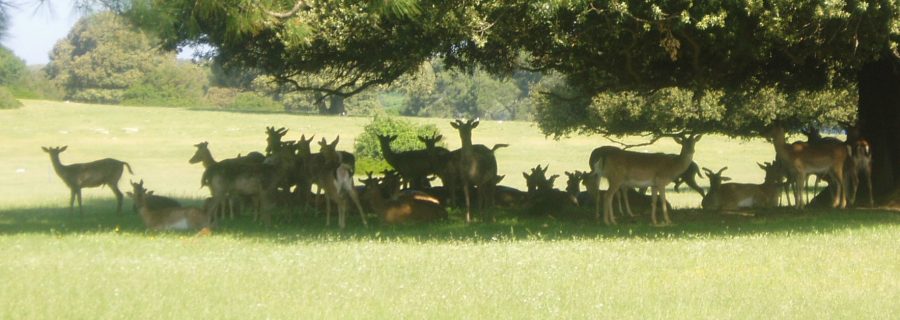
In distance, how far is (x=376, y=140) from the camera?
39.8 m

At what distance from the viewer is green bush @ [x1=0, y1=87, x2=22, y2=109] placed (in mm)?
71000

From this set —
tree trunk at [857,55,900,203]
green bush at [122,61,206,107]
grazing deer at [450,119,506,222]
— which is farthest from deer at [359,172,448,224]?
green bush at [122,61,206,107]

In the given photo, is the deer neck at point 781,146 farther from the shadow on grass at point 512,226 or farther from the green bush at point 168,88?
the green bush at point 168,88

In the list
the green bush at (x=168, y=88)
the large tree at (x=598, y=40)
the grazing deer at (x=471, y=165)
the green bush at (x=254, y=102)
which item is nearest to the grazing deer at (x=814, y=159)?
the large tree at (x=598, y=40)

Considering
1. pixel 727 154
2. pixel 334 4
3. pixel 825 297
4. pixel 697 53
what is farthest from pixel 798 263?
pixel 727 154

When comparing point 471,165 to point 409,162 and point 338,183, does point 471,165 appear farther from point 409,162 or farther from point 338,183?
point 409,162

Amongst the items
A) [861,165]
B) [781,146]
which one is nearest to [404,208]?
[781,146]

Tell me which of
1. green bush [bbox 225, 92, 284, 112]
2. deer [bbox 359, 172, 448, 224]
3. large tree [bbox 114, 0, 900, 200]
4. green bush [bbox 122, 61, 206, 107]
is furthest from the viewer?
green bush [bbox 225, 92, 284, 112]

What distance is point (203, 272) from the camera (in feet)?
37.6

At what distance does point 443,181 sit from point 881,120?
6.84 meters

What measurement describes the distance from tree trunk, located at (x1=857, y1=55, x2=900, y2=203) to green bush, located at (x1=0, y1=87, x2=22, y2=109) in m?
Result: 61.1

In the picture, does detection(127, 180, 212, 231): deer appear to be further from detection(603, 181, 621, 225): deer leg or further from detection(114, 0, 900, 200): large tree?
detection(603, 181, 621, 225): deer leg

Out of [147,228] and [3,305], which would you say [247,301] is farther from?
[147,228]

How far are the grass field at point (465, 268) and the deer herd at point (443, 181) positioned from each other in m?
0.44
